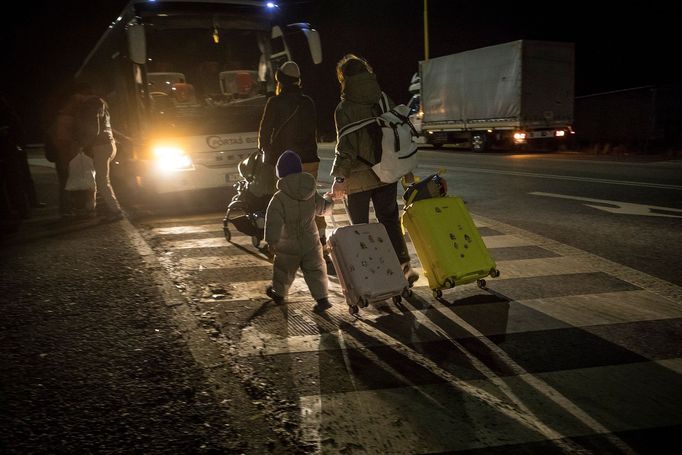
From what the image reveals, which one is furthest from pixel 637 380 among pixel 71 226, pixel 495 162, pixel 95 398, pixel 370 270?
pixel 495 162

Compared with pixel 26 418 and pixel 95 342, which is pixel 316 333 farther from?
pixel 26 418

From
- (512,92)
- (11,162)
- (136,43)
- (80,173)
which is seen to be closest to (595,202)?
(136,43)

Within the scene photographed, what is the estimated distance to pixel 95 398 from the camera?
10.7ft

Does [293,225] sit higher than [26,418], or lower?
higher

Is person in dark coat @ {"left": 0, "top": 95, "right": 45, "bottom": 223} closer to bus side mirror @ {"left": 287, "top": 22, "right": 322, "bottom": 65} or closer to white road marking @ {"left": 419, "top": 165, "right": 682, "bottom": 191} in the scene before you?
bus side mirror @ {"left": 287, "top": 22, "right": 322, "bottom": 65}

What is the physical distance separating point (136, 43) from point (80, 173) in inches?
87.3

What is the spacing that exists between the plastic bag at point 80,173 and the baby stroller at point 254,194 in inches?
125

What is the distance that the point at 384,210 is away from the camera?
5215 millimetres

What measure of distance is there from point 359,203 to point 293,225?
30.0 inches

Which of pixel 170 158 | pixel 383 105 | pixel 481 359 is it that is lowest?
pixel 481 359

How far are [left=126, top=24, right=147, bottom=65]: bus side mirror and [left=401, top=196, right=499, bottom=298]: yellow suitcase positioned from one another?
5811 millimetres

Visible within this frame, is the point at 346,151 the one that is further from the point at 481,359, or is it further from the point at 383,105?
the point at 481,359

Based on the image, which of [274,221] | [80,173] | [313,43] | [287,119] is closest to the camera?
[274,221]

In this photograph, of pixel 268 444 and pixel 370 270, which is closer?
pixel 268 444
